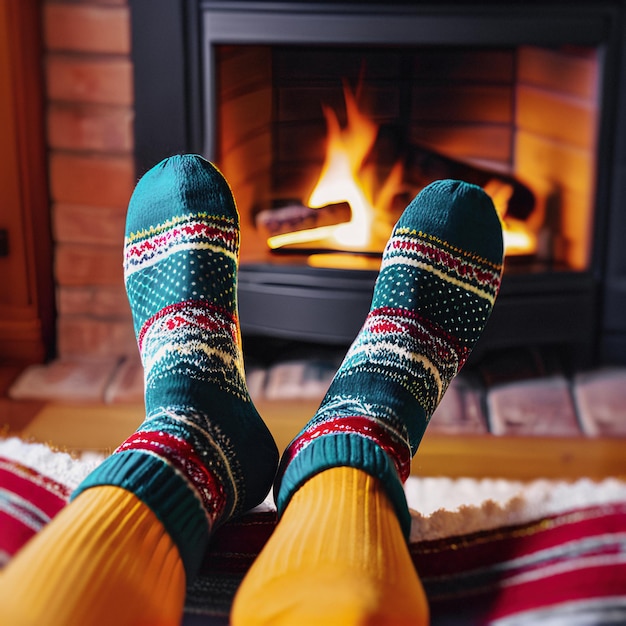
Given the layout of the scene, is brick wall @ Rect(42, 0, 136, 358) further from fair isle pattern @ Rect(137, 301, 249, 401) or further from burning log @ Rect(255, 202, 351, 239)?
fair isle pattern @ Rect(137, 301, 249, 401)

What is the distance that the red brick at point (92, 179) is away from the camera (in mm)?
1416

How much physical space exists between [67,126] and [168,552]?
1047 millimetres

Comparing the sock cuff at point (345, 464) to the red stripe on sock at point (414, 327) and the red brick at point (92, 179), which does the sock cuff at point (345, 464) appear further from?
the red brick at point (92, 179)

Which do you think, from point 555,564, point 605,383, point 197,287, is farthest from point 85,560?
point 605,383

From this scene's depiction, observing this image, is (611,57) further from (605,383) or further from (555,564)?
(555,564)

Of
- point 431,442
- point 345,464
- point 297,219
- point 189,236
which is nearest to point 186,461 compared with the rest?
point 345,464

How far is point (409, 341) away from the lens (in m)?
0.89

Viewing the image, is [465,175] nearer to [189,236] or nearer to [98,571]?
[189,236]

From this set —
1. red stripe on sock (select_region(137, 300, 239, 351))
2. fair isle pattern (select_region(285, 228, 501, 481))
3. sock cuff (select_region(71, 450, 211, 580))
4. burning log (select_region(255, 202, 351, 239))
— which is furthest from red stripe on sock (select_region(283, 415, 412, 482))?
burning log (select_region(255, 202, 351, 239))

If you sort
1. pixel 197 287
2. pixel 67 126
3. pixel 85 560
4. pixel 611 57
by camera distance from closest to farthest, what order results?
pixel 85 560 < pixel 197 287 < pixel 611 57 < pixel 67 126

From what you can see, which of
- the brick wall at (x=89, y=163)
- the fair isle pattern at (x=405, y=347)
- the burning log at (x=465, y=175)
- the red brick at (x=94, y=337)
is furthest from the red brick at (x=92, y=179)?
the fair isle pattern at (x=405, y=347)

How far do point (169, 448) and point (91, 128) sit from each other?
92 cm

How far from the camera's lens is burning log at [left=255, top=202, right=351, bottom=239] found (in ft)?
4.75

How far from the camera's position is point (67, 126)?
142cm
